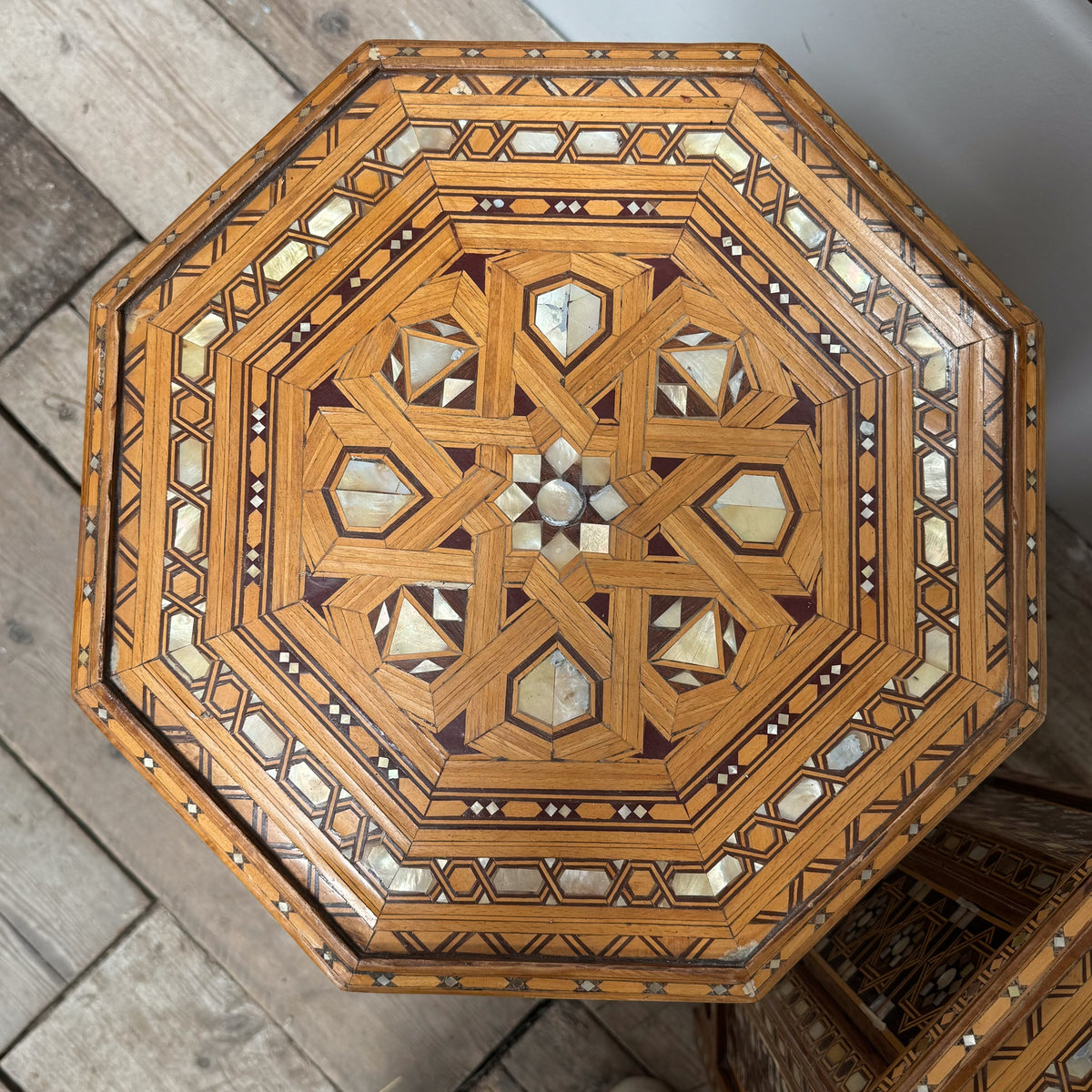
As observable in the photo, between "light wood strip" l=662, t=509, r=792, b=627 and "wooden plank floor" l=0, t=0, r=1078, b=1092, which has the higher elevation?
"light wood strip" l=662, t=509, r=792, b=627

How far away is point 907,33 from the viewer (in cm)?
148

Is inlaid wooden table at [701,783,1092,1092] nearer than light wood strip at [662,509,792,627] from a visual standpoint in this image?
Yes

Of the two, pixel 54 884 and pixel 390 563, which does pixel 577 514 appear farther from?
pixel 54 884

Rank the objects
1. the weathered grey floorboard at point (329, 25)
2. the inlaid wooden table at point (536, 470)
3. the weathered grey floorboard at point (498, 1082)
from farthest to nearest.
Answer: the weathered grey floorboard at point (329, 25) → the weathered grey floorboard at point (498, 1082) → the inlaid wooden table at point (536, 470)

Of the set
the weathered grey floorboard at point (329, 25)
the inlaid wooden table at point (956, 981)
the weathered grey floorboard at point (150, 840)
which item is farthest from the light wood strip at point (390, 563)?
the weathered grey floorboard at point (329, 25)

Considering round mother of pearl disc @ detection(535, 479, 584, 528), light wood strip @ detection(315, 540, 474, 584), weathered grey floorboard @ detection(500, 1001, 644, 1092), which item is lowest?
weathered grey floorboard @ detection(500, 1001, 644, 1092)

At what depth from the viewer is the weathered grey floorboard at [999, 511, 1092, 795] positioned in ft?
6.14

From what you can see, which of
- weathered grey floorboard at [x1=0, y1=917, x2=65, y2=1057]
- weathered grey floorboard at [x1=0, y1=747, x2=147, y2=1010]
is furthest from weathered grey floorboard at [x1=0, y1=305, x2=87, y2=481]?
weathered grey floorboard at [x1=0, y1=917, x2=65, y2=1057]

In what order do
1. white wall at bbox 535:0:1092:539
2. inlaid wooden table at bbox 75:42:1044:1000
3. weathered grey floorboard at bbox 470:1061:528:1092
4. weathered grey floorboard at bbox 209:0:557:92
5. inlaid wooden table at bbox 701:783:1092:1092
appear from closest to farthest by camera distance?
1. inlaid wooden table at bbox 701:783:1092:1092
2. inlaid wooden table at bbox 75:42:1044:1000
3. white wall at bbox 535:0:1092:539
4. weathered grey floorboard at bbox 470:1061:528:1092
5. weathered grey floorboard at bbox 209:0:557:92

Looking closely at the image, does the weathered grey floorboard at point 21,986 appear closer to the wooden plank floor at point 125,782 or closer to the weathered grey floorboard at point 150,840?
the wooden plank floor at point 125,782

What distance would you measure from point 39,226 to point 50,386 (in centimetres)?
37

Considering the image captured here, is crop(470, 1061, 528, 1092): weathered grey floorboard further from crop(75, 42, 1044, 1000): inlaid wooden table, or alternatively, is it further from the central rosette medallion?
the central rosette medallion

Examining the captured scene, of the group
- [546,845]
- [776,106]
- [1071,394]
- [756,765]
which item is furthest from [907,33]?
[546,845]

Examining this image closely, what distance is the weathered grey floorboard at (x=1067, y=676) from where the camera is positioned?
187 centimetres
